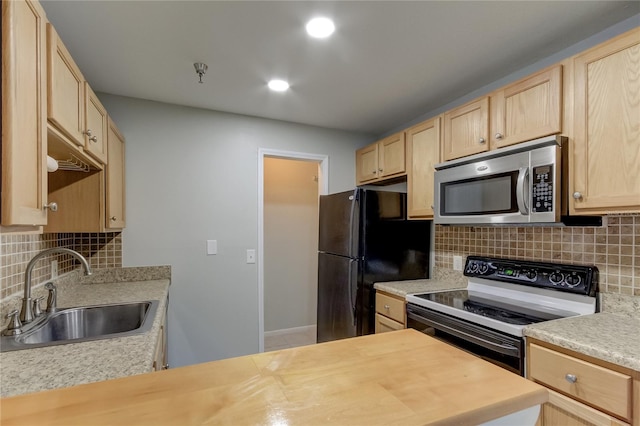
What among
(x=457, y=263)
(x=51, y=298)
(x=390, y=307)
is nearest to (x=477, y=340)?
(x=390, y=307)

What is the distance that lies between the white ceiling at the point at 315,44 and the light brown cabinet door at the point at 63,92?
354 mm

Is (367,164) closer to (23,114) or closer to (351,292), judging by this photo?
(351,292)

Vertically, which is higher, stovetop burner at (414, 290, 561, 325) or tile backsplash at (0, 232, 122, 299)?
tile backsplash at (0, 232, 122, 299)

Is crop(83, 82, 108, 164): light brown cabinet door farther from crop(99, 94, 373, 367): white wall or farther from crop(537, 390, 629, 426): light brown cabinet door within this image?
crop(537, 390, 629, 426): light brown cabinet door

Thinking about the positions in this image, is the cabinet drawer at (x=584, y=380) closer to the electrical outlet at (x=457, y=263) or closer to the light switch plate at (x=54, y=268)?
the electrical outlet at (x=457, y=263)

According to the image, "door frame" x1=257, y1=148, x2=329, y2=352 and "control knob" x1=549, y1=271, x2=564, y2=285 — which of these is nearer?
"control knob" x1=549, y1=271, x2=564, y2=285

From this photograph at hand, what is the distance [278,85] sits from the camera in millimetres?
2252

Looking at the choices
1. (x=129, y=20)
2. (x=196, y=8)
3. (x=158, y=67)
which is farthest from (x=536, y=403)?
(x=158, y=67)

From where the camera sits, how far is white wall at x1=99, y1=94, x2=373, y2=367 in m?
2.53

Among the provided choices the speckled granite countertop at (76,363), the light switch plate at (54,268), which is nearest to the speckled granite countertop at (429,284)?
the speckled granite countertop at (76,363)

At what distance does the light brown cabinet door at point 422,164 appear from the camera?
2.36m

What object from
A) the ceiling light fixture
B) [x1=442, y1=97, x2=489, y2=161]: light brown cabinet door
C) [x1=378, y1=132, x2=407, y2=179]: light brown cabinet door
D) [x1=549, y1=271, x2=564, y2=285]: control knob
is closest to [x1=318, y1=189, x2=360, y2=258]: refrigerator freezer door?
[x1=378, y1=132, x2=407, y2=179]: light brown cabinet door

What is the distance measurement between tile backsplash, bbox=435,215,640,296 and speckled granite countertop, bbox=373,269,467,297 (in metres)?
0.23

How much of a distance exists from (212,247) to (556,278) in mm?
2474
